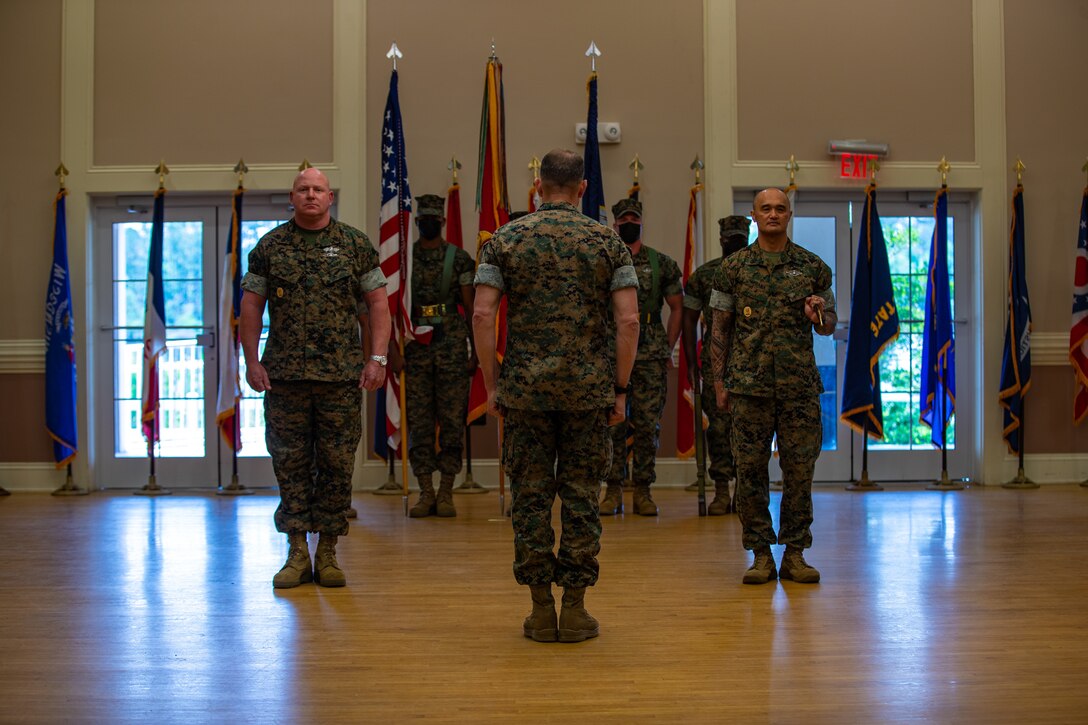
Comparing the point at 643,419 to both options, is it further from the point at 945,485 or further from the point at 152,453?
the point at 152,453

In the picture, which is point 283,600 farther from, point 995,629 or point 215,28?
point 215,28

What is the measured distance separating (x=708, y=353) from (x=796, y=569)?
85.4 inches

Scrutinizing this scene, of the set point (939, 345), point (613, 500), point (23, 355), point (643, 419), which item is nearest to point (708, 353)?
point (643, 419)

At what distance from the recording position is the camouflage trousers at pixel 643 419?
6340mm

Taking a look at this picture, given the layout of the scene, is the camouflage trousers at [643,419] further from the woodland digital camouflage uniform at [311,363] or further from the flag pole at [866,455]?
the woodland digital camouflage uniform at [311,363]

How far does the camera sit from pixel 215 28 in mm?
7887

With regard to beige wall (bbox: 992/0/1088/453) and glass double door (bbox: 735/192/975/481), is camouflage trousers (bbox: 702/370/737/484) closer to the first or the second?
glass double door (bbox: 735/192/975/481)

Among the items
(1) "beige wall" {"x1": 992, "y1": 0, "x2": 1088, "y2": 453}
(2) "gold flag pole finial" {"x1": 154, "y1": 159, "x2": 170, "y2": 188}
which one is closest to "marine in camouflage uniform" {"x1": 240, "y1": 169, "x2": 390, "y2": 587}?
(2) "gold flag pole finial" {"x1": 154, "y1": 159, "x2": 170, "y2": 188}

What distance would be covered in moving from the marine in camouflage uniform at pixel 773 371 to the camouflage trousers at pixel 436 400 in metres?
2.28

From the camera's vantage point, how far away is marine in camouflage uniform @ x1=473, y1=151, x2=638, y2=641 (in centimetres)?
338

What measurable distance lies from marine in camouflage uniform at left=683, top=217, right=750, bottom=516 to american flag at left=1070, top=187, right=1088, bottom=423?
2.99 m

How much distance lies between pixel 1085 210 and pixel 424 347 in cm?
488

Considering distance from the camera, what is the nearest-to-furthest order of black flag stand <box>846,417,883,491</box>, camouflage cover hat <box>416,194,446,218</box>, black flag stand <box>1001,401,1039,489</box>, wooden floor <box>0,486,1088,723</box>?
1. wooden floor <box>0,486,1088,723</box>
2. camouflage cover hat <box>416,194,446,218</box>
3. black flag stand <box>846,417,883,491</box>
4. black flag stand <box>1001,401,1039,489</box>

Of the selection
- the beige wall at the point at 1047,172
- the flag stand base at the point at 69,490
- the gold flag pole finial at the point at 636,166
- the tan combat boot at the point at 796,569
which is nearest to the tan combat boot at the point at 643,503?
the tan combat boot at the point at 796,569
